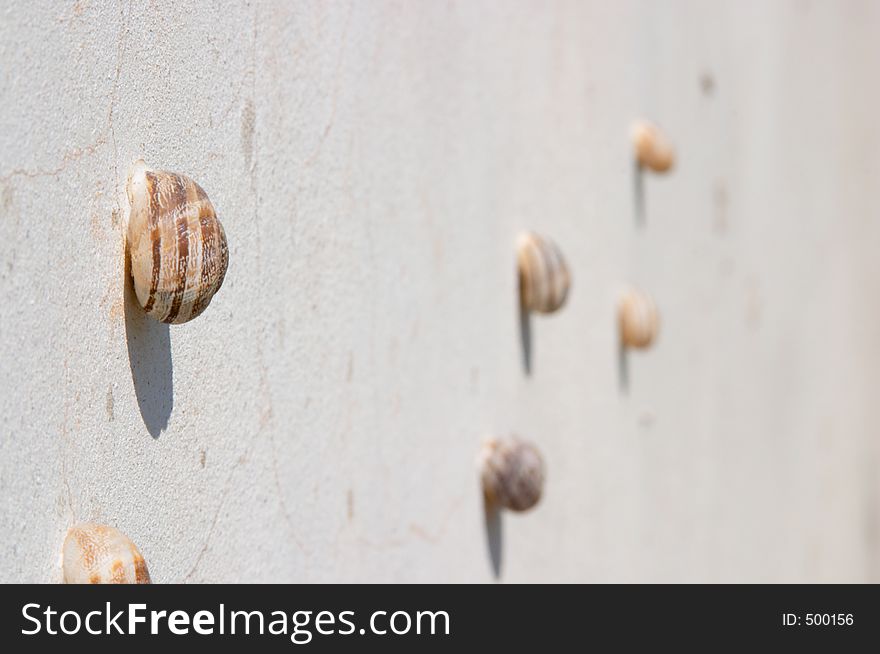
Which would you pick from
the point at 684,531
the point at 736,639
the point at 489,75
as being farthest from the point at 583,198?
the point at 684,531

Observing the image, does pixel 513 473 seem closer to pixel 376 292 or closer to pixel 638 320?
pixel 376 292

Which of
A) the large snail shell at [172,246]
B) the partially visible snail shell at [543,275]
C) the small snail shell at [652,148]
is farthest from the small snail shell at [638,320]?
the large snail shell at [172,246]

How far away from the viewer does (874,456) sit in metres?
3.16

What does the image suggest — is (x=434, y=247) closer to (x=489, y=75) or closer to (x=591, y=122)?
(x=489, y=75)

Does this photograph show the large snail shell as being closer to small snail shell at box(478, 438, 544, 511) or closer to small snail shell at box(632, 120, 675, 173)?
small snail shell at box(478, 438, 544, 511)

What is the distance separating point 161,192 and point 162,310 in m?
0.06

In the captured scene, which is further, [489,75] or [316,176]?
[489,75]

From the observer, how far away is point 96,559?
553mm

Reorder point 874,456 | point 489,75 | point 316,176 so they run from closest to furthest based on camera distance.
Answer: point 316,176 → point 489,75 → point 874,456

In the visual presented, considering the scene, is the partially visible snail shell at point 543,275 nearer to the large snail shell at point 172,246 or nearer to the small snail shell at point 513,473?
the small snail shell at point 513,473

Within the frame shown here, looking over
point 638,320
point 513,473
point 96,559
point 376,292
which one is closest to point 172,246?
point 96,559

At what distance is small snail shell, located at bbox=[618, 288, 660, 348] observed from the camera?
1.38 m

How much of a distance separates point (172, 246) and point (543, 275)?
1.84 ft

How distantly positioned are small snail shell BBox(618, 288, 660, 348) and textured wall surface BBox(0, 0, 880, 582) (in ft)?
0.07
